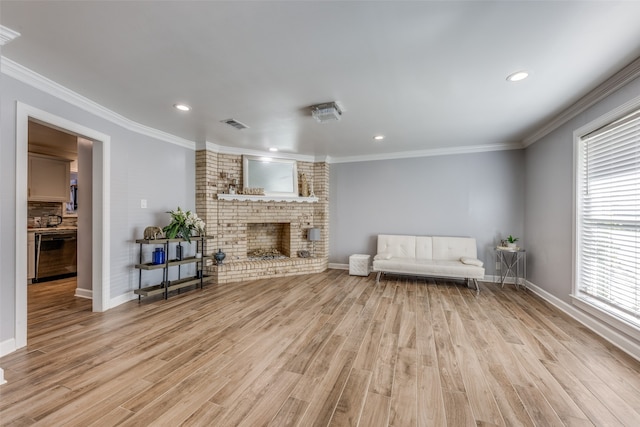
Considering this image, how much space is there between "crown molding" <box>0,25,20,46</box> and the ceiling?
0.17ft

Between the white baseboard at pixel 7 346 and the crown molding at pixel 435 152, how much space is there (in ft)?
16.2

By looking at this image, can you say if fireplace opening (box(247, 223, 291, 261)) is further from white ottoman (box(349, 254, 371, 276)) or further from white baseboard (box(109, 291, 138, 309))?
white baseboard (box(109, 291, 138, 309))

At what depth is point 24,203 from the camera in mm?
2270

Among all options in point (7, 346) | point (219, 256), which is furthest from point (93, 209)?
point (219, 256)

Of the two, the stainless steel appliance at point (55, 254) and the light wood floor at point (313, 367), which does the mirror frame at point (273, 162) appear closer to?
the light wood floor at point (313, 367)

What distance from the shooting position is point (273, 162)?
516cm

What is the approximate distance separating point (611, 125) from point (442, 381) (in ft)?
9.34

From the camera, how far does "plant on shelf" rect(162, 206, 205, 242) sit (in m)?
3.64

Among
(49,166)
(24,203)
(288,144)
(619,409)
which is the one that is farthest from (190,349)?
(49,166)

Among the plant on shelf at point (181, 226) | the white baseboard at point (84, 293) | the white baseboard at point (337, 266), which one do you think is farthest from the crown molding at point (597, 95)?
the white baseboard at point (84, 293)

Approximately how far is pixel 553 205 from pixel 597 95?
1.43m

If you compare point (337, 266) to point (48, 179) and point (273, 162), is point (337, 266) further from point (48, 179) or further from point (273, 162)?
point (48, 179)

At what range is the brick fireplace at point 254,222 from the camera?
4.51 meters

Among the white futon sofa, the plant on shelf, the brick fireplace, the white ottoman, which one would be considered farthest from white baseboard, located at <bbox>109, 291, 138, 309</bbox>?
the white futon sofa
